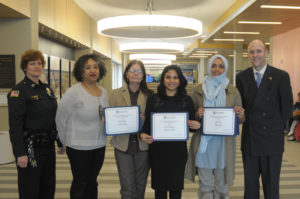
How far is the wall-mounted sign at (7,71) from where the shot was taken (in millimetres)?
5484

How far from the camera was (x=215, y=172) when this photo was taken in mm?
2707

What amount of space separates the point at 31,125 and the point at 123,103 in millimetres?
850

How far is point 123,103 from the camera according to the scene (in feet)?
8.76

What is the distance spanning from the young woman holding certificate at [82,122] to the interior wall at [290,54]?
8.34m

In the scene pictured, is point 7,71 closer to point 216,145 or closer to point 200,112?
point 200,112

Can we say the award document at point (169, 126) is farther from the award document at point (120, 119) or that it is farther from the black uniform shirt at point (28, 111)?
the black uniform shirt at point (28, 111)

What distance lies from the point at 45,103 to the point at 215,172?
1754 millimetres

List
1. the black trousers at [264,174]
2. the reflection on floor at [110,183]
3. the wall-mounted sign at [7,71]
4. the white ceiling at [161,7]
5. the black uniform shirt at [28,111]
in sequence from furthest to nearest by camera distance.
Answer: the white ceiling at [161,7]
the wall-mounted sign at [7,71]
the reflection on floor at [110,183]
the black trousers at [264,174]
the black uniform shirt at [28,111]

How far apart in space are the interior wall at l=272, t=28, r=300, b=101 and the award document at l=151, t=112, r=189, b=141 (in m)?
7.97

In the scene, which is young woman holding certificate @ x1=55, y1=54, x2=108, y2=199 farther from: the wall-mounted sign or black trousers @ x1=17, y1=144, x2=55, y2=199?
the wall-mounted sign

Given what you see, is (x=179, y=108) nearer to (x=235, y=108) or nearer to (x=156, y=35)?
(x=235, y=108)

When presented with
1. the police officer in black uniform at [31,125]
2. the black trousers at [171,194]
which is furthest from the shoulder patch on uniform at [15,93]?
the black trousers at [171,194]

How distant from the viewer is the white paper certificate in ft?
8.39

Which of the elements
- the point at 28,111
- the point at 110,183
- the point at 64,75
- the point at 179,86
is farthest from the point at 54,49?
the point at 179,86
